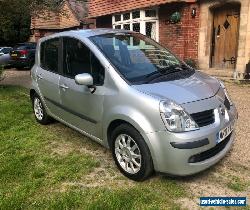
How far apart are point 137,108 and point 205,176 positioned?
1.31 metres

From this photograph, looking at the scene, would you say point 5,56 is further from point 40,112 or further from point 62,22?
point 40,112

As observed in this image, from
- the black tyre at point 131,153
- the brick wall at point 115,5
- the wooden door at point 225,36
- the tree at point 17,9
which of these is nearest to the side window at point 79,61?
the black tyre at point 131,153

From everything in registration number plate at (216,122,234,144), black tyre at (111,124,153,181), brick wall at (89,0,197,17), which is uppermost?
brick wall at (89,0,197,17)

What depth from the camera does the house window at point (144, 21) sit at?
48.5 feet

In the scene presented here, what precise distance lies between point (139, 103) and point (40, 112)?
3294mm

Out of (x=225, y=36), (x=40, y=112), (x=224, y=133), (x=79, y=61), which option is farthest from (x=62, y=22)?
(x=224, y=133)

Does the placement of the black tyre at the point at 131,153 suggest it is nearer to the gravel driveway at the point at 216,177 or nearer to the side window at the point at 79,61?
the gravel driveway at the point at 216,177

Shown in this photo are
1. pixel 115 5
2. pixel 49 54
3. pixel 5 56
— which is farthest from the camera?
pixel 5 56

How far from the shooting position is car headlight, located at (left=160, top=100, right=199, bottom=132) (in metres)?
3.63

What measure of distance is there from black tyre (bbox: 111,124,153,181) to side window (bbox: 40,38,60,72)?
1977 mm

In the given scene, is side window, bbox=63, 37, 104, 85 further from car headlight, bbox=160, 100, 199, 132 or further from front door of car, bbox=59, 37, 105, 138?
car headlight, bbox=160, 100, 199, 132

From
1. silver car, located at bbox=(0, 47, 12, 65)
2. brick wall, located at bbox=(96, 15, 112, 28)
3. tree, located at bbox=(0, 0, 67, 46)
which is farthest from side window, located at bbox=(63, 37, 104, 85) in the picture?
silver car, located at bbox=(0, 47, 12, 65)

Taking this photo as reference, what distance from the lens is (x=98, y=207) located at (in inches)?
139

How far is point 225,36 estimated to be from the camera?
1235 centimetres
